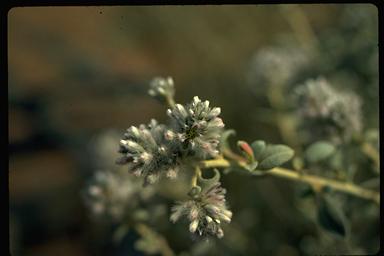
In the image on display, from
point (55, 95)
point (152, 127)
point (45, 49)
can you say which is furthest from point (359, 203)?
point (45, 49)

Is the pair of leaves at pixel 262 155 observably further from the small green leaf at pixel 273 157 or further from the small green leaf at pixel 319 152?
the small green leaf at pixel 319 152

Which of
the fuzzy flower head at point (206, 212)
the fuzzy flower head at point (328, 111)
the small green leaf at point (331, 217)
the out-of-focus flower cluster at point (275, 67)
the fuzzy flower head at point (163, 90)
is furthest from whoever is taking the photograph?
the out-of-focus flower cluster at point (275, 67)

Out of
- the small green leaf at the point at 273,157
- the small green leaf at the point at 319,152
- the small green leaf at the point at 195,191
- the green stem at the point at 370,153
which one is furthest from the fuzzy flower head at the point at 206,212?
the green stem at the point at 370,153

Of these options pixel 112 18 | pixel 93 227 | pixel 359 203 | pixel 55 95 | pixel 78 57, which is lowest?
pixel 93 227

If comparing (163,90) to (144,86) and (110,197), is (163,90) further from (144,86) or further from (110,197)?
(144,86)

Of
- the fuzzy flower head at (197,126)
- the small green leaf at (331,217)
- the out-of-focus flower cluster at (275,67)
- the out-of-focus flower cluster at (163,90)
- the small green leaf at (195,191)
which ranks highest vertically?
the out-of-focus flower cluster at (275,67)

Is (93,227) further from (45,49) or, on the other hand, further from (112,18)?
(112,18)

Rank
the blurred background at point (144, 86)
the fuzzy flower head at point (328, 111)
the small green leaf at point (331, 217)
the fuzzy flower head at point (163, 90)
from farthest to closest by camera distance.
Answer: the blurred background at point (144, 86) → the fuzzy flower head at point (328, 111) → the small green leaf at point (331, 217) → the fuzzy flower head at point (163, 90)

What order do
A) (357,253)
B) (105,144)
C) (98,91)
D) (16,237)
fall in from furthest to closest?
(98,91) → (16,237) → (105,144) → (357,253)
